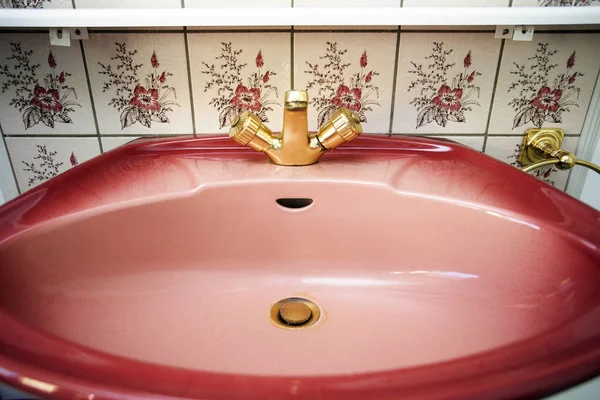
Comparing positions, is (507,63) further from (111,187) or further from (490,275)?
(111,187)

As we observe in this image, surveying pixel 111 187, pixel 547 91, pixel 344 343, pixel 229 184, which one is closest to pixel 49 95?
pixel 111 187

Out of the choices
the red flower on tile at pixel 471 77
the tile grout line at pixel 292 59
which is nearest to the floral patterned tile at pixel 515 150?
the red flower on tile at pixel 471 77

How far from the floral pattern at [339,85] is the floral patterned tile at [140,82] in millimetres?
218

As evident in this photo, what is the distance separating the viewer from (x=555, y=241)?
41cm

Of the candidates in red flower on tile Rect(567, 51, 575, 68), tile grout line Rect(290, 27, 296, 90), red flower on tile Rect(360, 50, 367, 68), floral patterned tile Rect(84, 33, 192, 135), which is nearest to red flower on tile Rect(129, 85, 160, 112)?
→ floral patterned tile Rect(84, 33, 192, 135)

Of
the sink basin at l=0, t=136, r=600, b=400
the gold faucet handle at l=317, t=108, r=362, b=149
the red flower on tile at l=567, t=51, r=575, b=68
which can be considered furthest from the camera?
the red flower on tile at l=567, t=51, r=575, b=68

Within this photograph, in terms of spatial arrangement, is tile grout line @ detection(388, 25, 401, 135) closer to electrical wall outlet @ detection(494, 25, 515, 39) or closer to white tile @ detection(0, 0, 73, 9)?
electrical wall outlet @ detection(494, 25, 515, 39)

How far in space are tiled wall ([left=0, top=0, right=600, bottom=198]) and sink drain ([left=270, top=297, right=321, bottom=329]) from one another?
0.31 m

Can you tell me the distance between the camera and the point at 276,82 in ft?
2.08

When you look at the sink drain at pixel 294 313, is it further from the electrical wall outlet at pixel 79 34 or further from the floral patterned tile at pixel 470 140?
the electrical wall outlet at pixel 79 34

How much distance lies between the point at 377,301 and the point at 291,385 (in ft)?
1.08

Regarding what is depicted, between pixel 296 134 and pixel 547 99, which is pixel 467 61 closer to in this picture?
pixel 547 99

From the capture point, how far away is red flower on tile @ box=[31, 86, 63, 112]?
63 cm

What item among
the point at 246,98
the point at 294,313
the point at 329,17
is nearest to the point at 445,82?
the point at 329,17
